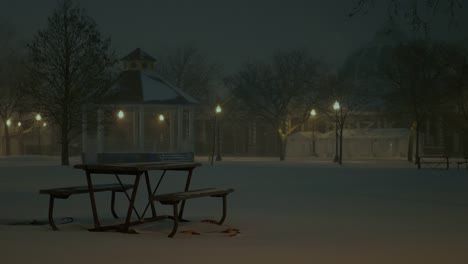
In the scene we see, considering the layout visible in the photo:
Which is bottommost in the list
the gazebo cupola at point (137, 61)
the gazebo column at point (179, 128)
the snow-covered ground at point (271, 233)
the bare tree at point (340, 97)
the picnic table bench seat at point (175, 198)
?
the snow-covered ground at point (271, 233)

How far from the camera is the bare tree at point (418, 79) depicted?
48.1m

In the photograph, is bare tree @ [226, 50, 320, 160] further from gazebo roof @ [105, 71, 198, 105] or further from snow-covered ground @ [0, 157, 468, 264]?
snow-covered ground @ [0, 157, 468, 264]

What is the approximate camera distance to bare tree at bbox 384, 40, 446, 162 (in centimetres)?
4809

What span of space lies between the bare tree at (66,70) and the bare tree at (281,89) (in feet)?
75.6

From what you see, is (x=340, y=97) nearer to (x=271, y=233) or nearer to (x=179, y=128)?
(x=179, y=128)

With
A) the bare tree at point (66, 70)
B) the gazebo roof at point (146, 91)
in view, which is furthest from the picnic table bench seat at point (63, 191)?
the gazebo roof at point (146, 91)

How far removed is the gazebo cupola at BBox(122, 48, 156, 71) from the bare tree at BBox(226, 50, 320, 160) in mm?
10443

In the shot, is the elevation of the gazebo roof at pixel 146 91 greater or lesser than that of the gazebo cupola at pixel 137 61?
lesser

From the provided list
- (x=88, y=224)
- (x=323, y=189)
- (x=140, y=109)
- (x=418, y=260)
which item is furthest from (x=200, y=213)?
(x=140, y=109)

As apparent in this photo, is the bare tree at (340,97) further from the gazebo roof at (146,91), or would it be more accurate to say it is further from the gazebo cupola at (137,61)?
the gazebo cupola at (137,61)

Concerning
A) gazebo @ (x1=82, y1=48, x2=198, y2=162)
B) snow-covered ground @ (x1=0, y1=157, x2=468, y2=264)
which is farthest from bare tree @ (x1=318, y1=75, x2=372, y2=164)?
snow-covered ground @ (x1=0, y1=157, x2=468, y2=264)

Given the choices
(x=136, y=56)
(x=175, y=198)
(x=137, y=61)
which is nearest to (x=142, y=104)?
(x=137, y=61)

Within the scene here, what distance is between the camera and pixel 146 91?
5350 cm

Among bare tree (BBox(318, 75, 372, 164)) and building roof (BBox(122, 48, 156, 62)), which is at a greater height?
building roof (BBox(122, 48, 156, 62))
